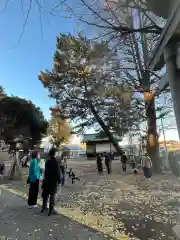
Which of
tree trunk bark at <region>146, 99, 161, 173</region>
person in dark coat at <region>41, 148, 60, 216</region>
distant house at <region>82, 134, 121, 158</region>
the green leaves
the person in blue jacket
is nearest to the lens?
person in dark coat at <region>41, 148, 60, 216</region>

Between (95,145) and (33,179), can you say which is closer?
(33,179)

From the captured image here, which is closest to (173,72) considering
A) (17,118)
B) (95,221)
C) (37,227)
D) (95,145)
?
(95,221)

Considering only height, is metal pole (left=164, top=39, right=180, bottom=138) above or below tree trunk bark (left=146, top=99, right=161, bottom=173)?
below

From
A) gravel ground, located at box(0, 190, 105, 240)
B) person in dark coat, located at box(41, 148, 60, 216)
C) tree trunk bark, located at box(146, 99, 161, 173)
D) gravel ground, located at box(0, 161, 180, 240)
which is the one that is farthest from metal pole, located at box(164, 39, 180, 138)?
tree trunk bark, located at box(146, 99, 161, 173)

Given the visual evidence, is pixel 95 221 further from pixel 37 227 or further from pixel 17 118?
pixel 17 118

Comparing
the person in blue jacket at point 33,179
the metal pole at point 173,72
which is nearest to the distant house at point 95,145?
the person in blue jacket at point 33,179

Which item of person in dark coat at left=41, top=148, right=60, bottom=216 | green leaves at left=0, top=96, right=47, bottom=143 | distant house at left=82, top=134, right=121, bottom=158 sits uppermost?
green leaves at left=0, top=96, right=47, bottom=143

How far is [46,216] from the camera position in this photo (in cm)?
611

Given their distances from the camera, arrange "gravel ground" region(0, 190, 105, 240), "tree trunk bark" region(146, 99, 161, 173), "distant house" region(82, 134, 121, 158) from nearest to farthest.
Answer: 1. "gravel ground" region(0, 190, 105, 240)
2. "tree trunk bark" region(146, 99, 161, 173)
3. "distant house" region(82, 134, 121, 158)

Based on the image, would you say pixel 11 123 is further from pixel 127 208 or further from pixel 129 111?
pixel 127 208

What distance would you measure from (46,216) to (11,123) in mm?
28224

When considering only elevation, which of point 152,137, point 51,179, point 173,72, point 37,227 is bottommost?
point 37,227

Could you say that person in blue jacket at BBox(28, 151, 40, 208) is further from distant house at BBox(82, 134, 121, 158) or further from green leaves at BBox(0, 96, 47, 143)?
distant house at BBox(82, 134, 121, 158)

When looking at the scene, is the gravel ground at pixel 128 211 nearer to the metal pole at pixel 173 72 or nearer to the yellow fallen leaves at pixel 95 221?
the yellow fallen leaves at pixel 95 221
